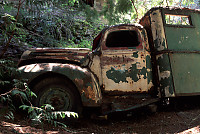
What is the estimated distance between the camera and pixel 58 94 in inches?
122

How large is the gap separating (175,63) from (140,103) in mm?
1080

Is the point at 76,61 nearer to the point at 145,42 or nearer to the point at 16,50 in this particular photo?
the point at 145,42

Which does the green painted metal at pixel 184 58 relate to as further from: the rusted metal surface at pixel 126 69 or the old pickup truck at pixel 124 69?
the rusted metal surface at pixel 126 69

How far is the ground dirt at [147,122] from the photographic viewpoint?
2.74 metres

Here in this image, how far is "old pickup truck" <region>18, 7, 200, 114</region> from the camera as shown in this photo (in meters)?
3.08

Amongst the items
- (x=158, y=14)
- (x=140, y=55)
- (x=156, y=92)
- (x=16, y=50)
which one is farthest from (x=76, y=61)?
(x=16, y=50)

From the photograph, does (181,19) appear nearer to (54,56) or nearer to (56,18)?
(54,56)

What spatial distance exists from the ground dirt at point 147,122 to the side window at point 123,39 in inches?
56.7

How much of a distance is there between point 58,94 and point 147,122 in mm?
1779

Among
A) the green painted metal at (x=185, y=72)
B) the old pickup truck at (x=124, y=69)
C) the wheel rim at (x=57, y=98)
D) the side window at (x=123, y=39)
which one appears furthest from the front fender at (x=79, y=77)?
the green painted metal at (x=185, y=72)

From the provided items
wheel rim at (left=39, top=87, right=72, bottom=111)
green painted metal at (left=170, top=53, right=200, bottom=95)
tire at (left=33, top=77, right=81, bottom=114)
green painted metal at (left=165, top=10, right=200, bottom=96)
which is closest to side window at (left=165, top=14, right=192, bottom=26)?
green painted metal at (left=165, top=10, right=200, bottom=96)

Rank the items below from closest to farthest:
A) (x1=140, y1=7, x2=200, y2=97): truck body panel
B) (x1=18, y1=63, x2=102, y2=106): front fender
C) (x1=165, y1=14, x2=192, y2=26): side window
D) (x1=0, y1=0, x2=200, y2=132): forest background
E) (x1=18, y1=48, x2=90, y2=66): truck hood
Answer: (x1=18, y1=63, x2=102, y2=106): front fender < (x1=140, y1=7, x2=200, y2=97): truck body panel < (x1=18, y1=48, x2=90, y2=66): truck hood < (x1=165, y1=14, x2=192, y2=26): side window < (x1=0, y1=0, x2=200, y2=132): forest background

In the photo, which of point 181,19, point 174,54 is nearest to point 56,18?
point 181,19

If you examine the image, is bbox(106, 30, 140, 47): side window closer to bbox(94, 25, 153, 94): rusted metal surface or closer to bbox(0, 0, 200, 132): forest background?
bbox(94, 25, 153, 94): rusted metal surface
